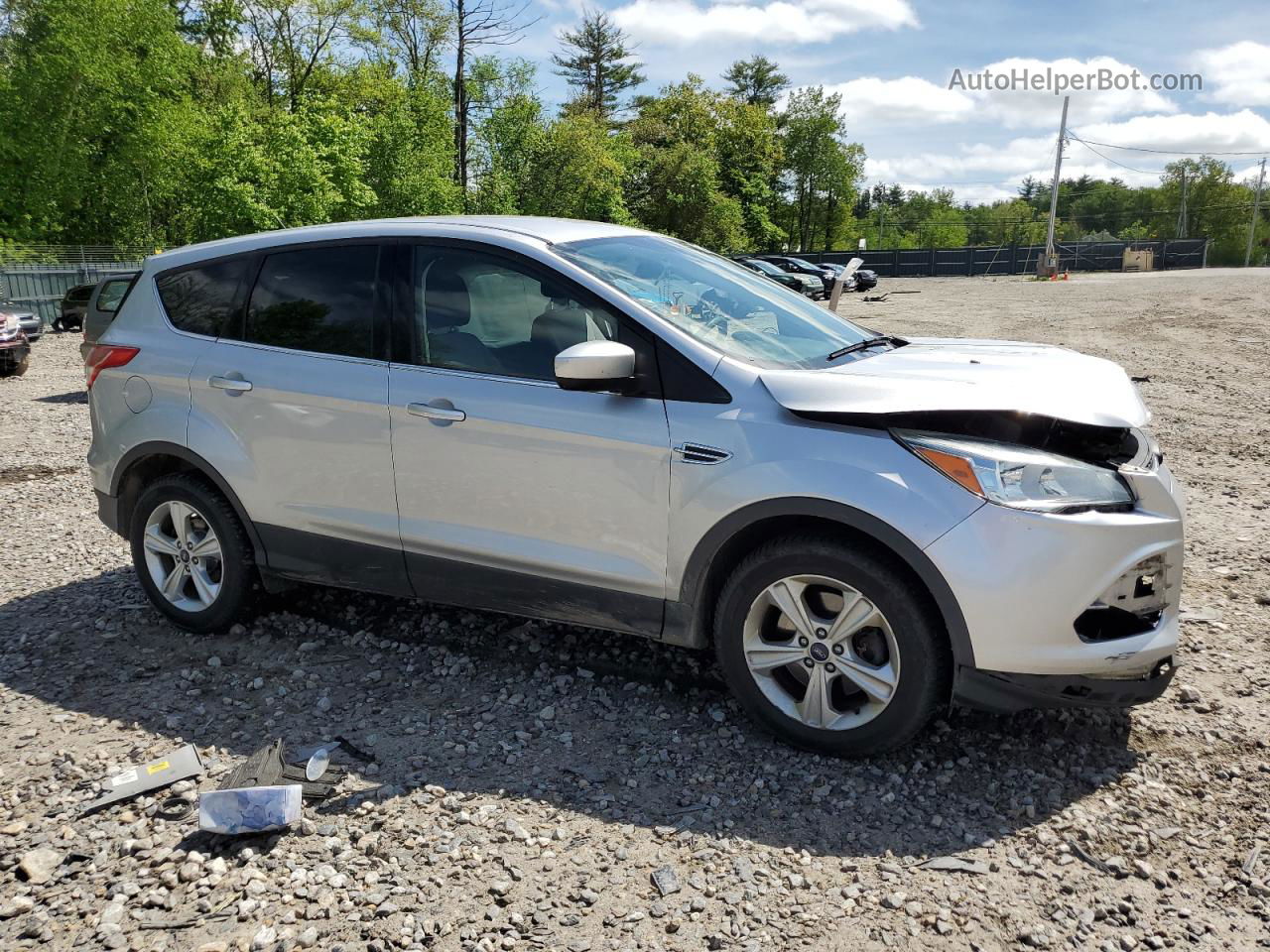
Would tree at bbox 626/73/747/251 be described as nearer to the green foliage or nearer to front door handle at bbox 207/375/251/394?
the green foliage

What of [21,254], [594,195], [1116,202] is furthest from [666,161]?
[1116,202]

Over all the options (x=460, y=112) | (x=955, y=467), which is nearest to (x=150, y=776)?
(x=955, y=467)

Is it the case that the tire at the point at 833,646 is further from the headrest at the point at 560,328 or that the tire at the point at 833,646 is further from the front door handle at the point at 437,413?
the front door handle at the point at 437,413

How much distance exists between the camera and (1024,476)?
3.04 meters

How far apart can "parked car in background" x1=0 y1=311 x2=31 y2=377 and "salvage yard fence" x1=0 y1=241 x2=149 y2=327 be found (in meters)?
11.6

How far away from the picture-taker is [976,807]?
10.5 ft

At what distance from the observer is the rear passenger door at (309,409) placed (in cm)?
409

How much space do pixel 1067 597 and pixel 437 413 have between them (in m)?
2.36

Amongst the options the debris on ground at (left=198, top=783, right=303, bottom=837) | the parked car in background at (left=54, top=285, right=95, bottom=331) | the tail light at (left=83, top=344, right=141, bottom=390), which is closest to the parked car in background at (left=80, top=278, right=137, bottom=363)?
the tail light at (left=83, top=344, right=141, bottom=390)

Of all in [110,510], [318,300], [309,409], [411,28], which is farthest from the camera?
[411,28]

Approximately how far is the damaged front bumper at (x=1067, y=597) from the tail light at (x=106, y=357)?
383 centimetres

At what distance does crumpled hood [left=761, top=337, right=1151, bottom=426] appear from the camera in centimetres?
316

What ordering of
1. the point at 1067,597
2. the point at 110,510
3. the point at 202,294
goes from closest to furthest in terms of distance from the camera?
the point at 1067,597
the point at 202,294
the point at 110,510

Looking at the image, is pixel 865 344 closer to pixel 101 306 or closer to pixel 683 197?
pixel 101 306
